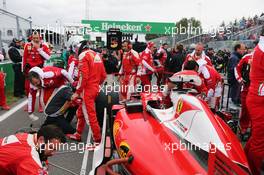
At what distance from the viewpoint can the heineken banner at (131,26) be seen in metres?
28.7

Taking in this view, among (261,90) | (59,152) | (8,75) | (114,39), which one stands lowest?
(59,152)

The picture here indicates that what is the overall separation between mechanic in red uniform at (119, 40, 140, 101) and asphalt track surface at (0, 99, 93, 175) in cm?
208

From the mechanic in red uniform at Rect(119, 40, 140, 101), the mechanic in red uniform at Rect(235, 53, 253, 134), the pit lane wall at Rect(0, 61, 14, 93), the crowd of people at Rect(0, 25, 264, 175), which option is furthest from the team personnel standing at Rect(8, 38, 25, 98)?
the mechanic in red uniform at Rect(235, 53, 253, 134)

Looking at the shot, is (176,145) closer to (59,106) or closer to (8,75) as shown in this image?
(59,106)

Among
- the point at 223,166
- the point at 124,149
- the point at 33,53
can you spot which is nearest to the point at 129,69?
the point at 33,53

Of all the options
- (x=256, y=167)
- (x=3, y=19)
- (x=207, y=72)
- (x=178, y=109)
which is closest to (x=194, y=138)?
(x=178, y=109)

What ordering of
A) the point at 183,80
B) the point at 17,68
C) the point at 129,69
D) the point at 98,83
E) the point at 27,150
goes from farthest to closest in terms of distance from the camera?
the point at 17,68 → the point at 129,69 → the point at 98,83 → the point at 183,80 → the point at 27,150

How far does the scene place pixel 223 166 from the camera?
2.10 metres

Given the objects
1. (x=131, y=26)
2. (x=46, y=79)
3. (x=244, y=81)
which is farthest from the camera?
(x=131, y=26)

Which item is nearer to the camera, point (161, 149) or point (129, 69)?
point (161, 149)

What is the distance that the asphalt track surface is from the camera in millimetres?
3953

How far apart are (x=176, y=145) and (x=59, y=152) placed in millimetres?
1873

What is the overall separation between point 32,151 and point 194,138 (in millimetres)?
1320

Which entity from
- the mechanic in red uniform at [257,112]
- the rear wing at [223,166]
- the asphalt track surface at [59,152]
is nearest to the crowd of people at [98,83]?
the mechanic in red uniform at [257,112]
